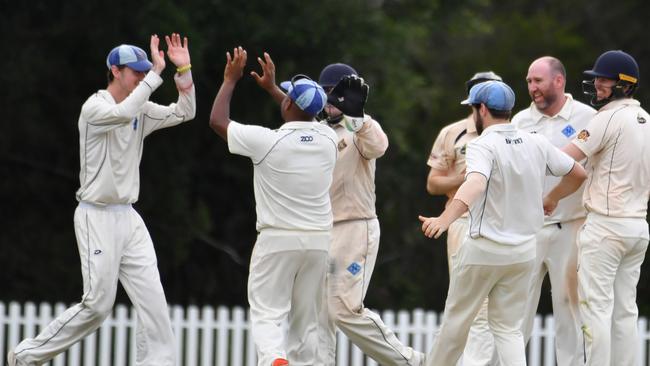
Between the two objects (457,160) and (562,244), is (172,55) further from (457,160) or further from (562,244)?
(562,244)

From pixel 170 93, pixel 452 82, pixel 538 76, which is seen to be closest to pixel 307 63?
pixel 170 93

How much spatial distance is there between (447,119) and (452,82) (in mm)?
2318

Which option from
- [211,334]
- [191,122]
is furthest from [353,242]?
[191,122]

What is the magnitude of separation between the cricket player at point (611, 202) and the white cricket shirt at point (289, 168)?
1.89m

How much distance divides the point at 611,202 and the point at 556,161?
919 mm

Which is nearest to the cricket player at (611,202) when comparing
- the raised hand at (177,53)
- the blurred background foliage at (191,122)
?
the raised hand at (177,53)

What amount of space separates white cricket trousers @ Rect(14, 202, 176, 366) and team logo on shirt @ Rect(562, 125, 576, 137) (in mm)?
3228

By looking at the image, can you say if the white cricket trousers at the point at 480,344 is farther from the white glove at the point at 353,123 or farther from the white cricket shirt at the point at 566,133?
the white glove at the point at 353,123

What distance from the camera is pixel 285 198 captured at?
8.78m

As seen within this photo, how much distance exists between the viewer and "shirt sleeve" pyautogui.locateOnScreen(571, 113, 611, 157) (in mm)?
9359

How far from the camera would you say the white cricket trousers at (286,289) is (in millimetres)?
8812

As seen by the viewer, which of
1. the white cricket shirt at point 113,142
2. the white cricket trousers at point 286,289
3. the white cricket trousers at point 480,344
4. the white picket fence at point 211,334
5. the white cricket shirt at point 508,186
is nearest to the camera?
the white cricket shirt at point 508,186

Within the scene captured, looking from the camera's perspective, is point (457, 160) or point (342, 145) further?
point (457, 160)

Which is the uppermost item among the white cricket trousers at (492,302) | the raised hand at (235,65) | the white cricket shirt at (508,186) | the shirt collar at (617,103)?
the raised hand at (235,65)
